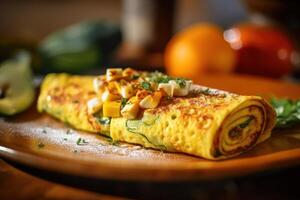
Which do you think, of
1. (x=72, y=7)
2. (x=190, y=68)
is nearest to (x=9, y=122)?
(x=190, y=68)

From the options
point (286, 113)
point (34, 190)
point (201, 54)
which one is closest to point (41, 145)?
point (34, 190)

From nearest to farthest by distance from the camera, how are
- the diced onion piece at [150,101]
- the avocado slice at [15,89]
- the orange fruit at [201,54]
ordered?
1. the diced onion piece at [150,101]
2. the avocado slice at [15,89]
3. the orange fruit at [201,54]

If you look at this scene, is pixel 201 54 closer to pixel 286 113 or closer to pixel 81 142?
pixel 286 113

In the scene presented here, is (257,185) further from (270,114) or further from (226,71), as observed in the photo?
(226,71)

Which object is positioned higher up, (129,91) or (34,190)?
(129,91)

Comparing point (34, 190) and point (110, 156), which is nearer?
point (34, 190)

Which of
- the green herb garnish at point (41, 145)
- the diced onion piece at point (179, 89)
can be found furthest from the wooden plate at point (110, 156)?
the diced onion piece at point (179, 89)

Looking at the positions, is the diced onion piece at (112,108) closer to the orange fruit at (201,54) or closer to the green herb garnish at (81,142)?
the green herb garnish at (81,142)
